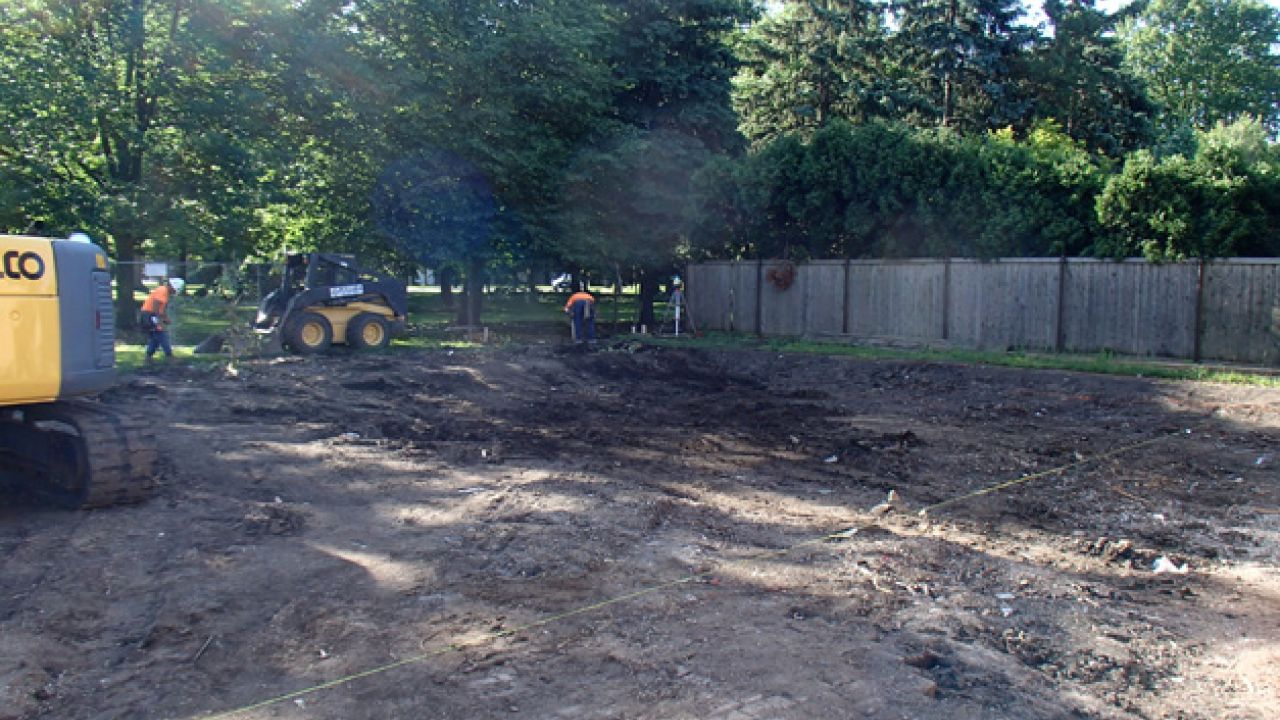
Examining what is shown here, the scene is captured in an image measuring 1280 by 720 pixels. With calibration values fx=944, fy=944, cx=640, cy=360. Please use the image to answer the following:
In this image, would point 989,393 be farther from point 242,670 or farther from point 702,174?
point 242,670

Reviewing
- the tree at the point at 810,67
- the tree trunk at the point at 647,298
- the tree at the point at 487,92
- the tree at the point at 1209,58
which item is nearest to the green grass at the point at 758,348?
the tree trunk at the point at 647,298

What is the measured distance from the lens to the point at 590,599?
634cm

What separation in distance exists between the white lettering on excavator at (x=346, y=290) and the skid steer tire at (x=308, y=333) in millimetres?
565

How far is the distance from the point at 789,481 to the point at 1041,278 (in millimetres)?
12918

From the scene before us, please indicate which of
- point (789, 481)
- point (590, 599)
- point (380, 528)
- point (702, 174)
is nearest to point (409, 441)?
point (380, 528)

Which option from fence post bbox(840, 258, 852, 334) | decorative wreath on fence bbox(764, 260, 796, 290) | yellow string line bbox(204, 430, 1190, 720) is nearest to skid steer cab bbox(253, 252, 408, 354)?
decorative wreath on fence bbox(764, 260, 796, 290)

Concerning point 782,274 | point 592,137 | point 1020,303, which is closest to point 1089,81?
point 782,274

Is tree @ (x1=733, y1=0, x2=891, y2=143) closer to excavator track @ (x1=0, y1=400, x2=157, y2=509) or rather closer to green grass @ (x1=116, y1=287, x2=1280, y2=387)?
green grass @ (x1=116, y1=287, x2=1280, y2=387)

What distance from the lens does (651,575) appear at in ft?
22.4

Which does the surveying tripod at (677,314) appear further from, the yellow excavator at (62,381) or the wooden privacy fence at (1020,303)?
the yellow excavator at (62,381)

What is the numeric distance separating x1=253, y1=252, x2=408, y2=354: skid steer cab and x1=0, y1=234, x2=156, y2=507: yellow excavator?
35.8ft

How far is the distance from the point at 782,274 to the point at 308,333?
1258 cm

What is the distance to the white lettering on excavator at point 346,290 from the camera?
65.9 feet

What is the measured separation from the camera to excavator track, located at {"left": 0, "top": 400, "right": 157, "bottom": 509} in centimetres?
802
